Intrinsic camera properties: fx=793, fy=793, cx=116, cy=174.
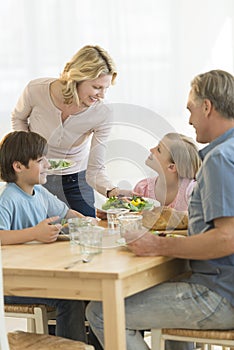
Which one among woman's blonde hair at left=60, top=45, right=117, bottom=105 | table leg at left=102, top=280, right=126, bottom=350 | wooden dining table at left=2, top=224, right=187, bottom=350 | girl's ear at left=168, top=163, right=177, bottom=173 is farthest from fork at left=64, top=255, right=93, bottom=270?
woman's blonde hair at left=60, top=45, right=117, bottom=105

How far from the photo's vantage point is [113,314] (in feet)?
7.23

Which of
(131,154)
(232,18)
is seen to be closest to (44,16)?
(131,154)

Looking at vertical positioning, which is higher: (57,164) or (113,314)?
(57,164)

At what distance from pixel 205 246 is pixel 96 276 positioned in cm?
34

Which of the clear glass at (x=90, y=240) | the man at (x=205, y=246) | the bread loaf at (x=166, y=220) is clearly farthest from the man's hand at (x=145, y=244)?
the bread loaf at (x=166, y=220)

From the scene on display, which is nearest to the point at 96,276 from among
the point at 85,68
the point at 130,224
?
the point at 130,224

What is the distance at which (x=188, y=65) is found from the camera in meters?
5.40

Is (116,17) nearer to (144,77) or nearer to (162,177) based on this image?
(144,77)

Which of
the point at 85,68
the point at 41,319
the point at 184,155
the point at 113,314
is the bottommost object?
the point at 41,319

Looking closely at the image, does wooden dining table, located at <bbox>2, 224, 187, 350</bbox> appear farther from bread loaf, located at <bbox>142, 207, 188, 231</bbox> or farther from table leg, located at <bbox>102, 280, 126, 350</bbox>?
bread loaf, located at <bbox>142, 207, 188, 231</bbox>

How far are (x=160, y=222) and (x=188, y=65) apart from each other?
2745 mm

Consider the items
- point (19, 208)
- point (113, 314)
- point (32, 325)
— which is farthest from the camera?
point (32, 325)

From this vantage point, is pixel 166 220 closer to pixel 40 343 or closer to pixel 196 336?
pixel 196 336

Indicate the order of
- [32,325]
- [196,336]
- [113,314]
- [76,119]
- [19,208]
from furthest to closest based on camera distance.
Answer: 1. [76,119]
2. [32,325]
3. [19,208]
4. [196,336]
5. [113,314]
